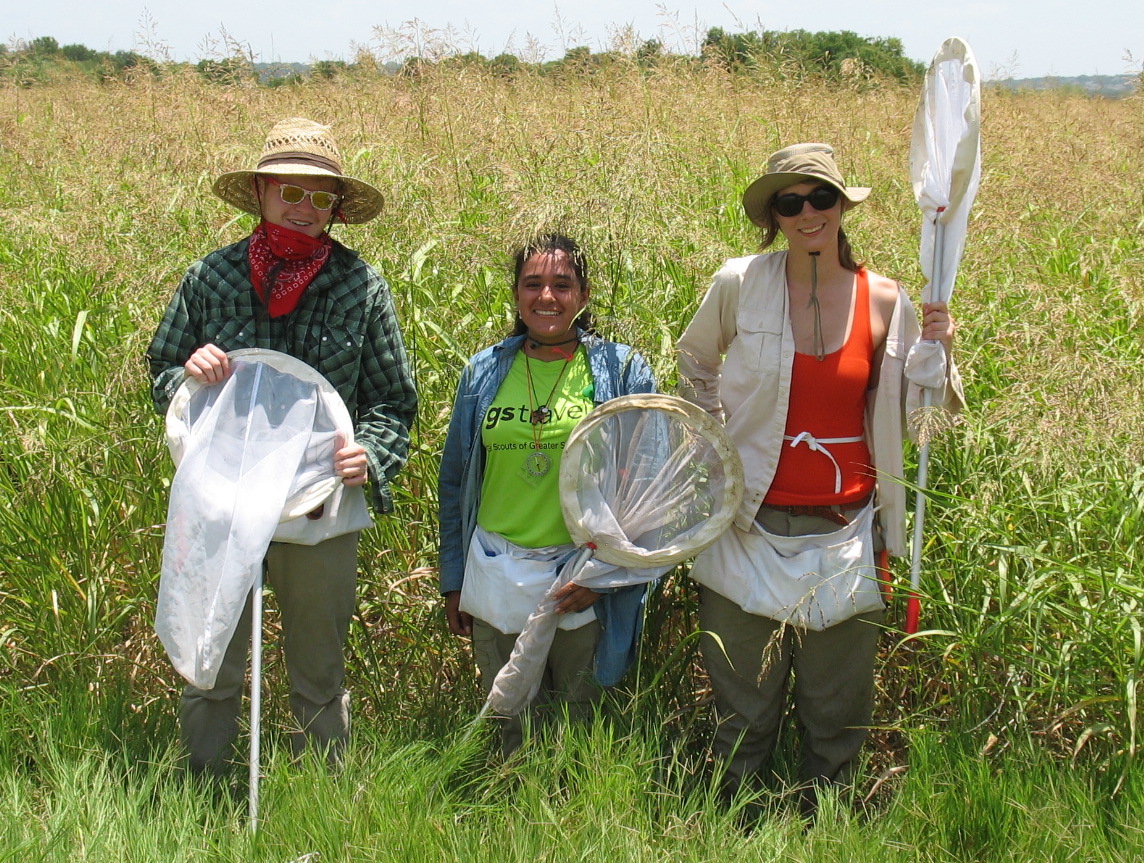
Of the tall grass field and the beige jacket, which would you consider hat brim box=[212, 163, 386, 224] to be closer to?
the tall grass field

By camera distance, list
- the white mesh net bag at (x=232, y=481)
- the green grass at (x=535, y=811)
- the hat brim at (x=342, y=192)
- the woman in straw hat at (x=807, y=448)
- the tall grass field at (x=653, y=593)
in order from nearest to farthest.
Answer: the green grass at (x=535, y=811) → the tall grass field at (x=653, y=593) → the white mesh net bag at (x=232, y=481) → the woman in straw hat at (x=807, y=448) → the hat brim at (x=342, y=192)

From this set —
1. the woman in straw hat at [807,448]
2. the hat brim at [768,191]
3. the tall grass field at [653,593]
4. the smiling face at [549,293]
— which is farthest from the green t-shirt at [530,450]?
the hat brim at [768,191]

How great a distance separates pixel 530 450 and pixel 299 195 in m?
0.90

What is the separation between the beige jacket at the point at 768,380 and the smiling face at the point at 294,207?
3.41ft

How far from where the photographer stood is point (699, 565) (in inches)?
115

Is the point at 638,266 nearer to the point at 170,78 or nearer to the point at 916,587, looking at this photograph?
the point at 916,587

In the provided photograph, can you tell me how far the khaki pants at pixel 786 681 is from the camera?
287 cm

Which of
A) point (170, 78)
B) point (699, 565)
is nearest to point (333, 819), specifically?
point (699, 565)

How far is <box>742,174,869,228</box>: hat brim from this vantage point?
2.71 metres

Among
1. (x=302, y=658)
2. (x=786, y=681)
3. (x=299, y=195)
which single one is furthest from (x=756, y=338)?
(x=302, y=658)

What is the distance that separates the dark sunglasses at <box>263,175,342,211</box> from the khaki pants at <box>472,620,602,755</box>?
1206 mm

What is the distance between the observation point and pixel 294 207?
2.79 meters

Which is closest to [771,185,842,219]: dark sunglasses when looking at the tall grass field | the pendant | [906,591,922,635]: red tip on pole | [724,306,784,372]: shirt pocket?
[724,306,784,372]: shirt pocket

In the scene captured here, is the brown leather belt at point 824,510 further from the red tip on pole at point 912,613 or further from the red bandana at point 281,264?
the red bandana at point 281,264
